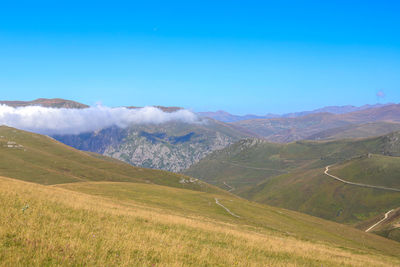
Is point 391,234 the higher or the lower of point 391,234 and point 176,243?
the lower

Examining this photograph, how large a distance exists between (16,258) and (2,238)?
256 centimetres

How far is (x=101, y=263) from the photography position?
10.6m

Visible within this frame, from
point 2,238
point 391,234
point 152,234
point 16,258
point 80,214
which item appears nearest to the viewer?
point 16,258

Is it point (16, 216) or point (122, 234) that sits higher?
point (16, 216)

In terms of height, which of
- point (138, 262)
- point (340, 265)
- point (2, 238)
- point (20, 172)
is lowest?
point (20, 172)

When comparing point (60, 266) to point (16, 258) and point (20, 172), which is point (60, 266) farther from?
point (20, 172)

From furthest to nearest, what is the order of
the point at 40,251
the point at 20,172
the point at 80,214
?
the point at 20,172 → the point at 80,214 → the point at 40,251

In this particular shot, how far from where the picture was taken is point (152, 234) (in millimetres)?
17047

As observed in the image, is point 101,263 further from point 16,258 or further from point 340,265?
point 340,265

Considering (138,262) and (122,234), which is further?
(122,234)

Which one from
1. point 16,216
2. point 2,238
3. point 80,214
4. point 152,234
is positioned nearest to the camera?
point 2,238

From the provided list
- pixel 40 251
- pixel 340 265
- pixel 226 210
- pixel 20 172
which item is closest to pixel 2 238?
pixel 40 251

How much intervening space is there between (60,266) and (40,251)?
1268 millimetres

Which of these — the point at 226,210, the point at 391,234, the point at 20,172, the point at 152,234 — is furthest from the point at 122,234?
the point at 20,172
